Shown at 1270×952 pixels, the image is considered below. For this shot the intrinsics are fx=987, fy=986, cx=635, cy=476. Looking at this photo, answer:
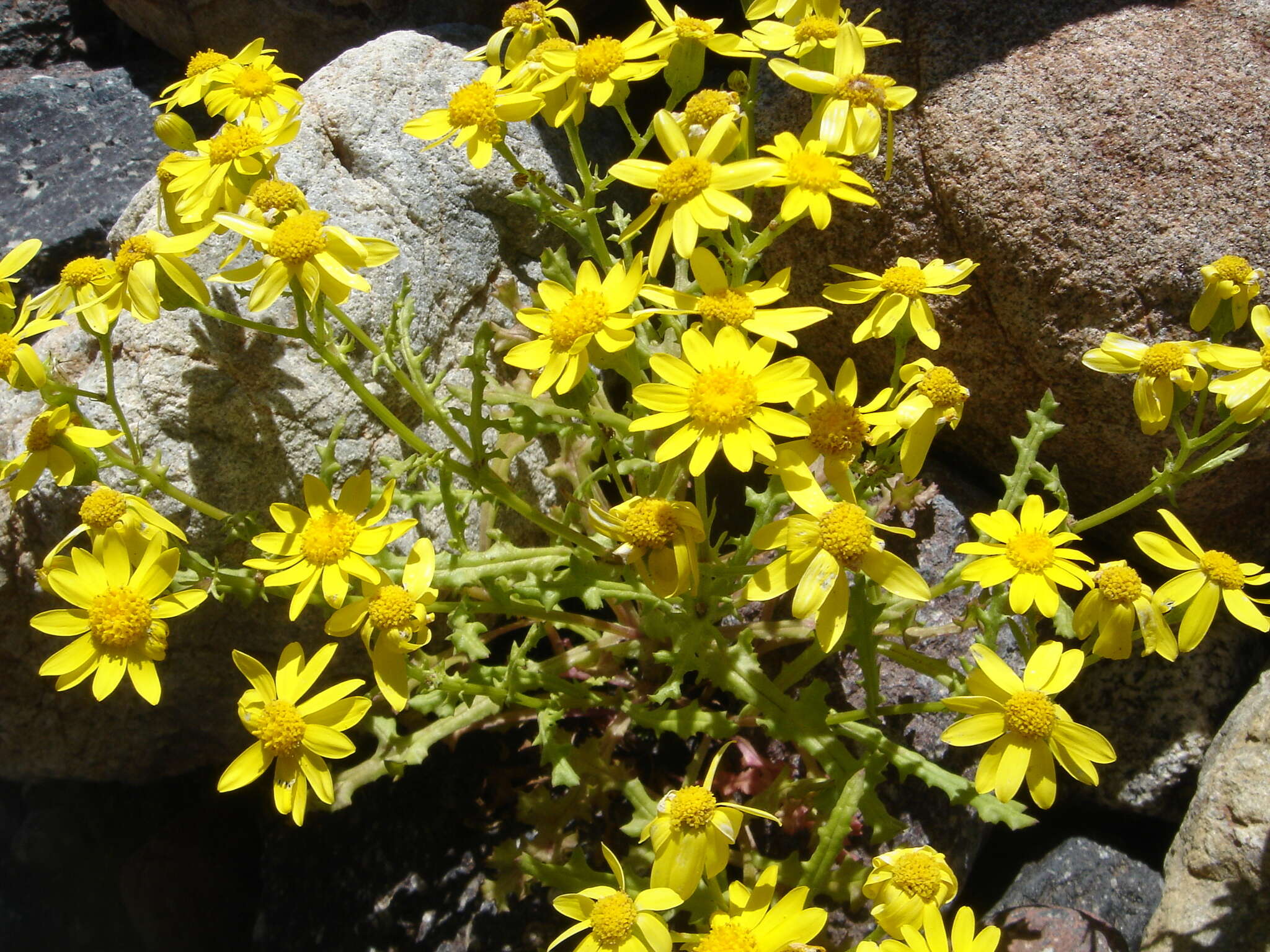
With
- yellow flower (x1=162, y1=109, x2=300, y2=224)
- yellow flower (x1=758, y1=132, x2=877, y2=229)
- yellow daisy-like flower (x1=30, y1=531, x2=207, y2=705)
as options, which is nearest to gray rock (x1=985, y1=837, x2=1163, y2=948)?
yellow flower (x1=758, y1=132, x2=877, y2=229)

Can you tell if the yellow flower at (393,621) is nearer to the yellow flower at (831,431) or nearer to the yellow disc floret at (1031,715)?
the yellow flower at (831,431)

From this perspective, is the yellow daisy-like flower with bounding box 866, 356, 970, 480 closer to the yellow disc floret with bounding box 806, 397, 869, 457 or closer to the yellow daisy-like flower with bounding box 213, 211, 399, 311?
the yellow disc floret with bounding box 806, 397, 869, 457

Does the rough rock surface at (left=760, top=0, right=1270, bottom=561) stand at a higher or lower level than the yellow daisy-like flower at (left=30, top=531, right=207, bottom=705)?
higher

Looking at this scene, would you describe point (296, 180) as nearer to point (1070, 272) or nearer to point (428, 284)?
point (428, 284)

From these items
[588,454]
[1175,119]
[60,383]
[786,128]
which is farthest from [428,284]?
[1175,119]

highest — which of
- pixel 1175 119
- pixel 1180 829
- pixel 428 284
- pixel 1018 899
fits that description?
pixel 1175 119

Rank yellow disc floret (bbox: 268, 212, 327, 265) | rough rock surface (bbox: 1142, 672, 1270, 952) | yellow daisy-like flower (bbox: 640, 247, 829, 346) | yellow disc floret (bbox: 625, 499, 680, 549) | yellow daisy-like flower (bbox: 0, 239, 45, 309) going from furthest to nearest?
rough rock surface (bbox: 1142, 672, 1270, 952)
yellow daisy-like flower (bbox: 0, 239, 45, 309)
yellow disc floret (bbox: 268, 212, 327, 265)
yellow daisy-like flower (bbox: 640, 247, 829, 346)
yellow disc floret (bbox: 625, 499, 680, 549)

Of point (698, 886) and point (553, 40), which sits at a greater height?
point (553, 40)
